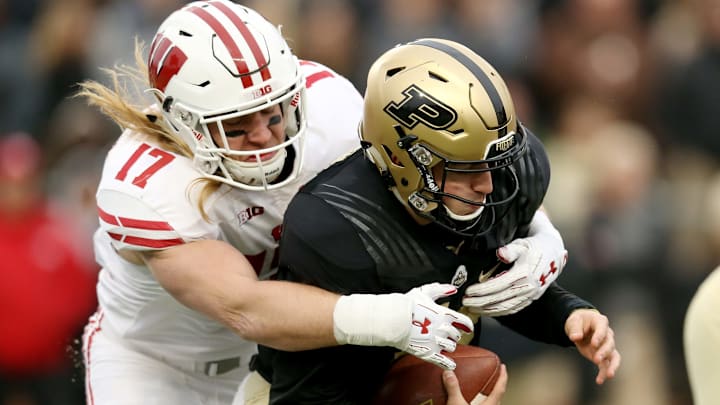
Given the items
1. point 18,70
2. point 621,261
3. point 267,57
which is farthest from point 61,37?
point 267,57

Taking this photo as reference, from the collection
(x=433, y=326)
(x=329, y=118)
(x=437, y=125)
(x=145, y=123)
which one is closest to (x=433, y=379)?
A: (x=433, y=326)

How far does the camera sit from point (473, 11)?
677 cm

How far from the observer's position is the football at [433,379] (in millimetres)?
3309

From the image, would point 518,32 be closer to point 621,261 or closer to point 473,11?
point 473,11

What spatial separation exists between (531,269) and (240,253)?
78 centimetres

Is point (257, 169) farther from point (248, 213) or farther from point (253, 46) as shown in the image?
point (253, 46)

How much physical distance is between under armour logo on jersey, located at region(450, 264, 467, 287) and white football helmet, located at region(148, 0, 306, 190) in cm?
57

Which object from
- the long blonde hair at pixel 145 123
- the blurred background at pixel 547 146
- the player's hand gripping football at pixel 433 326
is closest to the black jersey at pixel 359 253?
the player's hand gripping football at pixel 433 326

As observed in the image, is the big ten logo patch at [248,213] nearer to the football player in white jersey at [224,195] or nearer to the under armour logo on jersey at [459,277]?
the football player in white jersey at [224,195]

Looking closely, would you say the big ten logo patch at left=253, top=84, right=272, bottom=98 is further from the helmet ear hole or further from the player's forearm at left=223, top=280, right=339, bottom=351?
the player's forearm at left=223, top=280, right=339, bottom=351

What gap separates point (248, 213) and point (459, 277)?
68 cm

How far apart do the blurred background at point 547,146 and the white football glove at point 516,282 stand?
211 cm

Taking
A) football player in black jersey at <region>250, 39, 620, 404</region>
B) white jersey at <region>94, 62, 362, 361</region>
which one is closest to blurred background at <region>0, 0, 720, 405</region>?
white jersey at <region>94, 62, 362, 361</region>

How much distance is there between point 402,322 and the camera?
310cm
